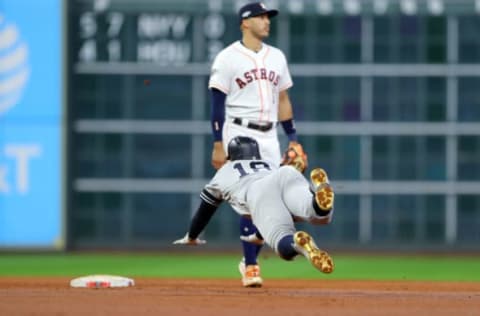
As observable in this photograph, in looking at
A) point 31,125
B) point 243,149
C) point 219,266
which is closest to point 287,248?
point 243,149

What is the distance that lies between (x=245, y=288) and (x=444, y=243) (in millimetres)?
6243

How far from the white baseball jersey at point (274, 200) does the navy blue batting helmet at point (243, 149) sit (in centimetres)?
38

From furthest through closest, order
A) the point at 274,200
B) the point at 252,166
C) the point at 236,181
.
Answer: the point at 252,166
the point at 236,181
the point at 274,200

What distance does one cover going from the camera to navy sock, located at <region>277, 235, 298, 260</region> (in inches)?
346

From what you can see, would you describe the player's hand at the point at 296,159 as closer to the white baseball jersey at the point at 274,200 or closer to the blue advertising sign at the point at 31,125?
the white baseball jersey at the point at 274,200

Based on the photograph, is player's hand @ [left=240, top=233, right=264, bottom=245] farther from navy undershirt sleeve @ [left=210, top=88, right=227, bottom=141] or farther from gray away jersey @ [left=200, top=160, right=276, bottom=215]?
navy undershirt sleeve @ [left=210, top=88, right=227, bottom=141]

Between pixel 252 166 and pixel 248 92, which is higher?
pixel 248 92

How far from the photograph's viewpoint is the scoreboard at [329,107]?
53.9 feet

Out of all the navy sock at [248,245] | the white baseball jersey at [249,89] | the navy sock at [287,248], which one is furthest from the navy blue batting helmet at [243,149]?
the navy sock at [287,248]

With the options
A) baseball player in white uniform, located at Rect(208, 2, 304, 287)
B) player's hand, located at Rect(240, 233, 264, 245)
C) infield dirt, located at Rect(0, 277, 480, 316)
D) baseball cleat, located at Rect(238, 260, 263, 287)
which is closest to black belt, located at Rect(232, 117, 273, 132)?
baseball player in white uniform, located at Rect(208, 2, 304, 287)

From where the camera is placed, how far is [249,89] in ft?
34.0

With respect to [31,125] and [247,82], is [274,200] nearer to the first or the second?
[247,82]

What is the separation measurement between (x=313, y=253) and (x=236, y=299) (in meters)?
0.96

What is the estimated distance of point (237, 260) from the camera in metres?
16.3
